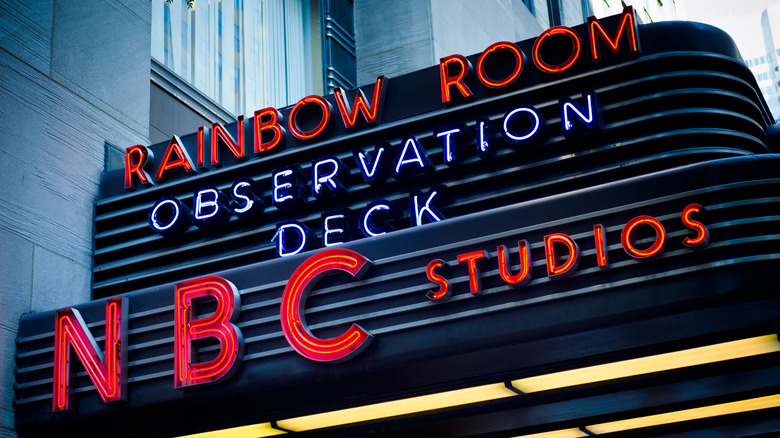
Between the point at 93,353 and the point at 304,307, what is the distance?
2.75 m

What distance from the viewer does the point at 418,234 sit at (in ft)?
33.7

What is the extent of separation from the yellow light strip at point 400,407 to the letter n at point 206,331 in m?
1.20

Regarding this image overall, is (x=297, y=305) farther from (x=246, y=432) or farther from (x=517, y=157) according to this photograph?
(x=517, y=157)

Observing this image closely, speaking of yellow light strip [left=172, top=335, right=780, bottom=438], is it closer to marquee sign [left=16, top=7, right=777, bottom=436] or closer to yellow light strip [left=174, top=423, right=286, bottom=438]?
yellow light strip [left=174, top=423, right=286, bottom=438]

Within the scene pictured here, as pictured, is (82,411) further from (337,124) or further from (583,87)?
(583,87)

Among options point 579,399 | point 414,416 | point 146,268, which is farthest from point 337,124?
point 579,399

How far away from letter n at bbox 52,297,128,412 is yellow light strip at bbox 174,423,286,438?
1240 mm

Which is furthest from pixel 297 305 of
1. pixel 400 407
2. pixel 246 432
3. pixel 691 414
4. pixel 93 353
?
pixel 691 414

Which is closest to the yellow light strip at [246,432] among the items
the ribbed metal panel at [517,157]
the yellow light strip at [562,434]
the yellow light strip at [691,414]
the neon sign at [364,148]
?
the neon sign at [364,148]

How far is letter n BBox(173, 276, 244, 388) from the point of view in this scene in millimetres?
10539

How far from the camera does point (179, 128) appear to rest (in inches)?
659

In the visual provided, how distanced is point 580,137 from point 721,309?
3.17m

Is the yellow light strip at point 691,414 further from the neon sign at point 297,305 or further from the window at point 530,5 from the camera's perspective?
the window at point 530,5

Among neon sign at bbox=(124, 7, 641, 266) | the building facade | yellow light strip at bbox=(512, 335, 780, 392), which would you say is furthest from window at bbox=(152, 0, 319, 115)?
yellow light strip at bbox=(512, 335, 780, 392)
